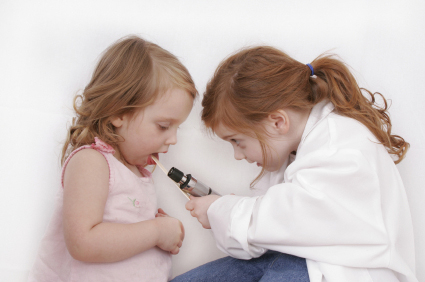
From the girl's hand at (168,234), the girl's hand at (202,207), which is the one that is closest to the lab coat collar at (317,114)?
the girl's hand at (202,207)

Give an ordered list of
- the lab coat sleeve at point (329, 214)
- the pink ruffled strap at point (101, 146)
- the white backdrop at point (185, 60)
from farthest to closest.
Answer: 1. the white backdrop at point (185, 60)
2. the pink ruffled strap at point (101, 146)
3. the lab coat sleeve at point (329, 214)

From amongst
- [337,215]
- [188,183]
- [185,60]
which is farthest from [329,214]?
[185,60]

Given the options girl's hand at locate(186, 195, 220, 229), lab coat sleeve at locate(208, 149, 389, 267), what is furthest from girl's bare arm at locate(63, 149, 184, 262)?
lab coat sleeve at locate(208, 149, 389, 267)

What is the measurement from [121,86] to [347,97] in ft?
1.82

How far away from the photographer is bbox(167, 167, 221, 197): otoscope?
36.7 inches

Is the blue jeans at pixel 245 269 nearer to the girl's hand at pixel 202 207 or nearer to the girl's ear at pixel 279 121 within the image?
the girl's hand at pixel 202 207

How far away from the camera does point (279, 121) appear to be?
0.88m

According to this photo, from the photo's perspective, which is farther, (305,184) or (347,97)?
(347,97)

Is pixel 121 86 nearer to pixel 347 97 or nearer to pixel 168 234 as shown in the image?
pixel 168 234

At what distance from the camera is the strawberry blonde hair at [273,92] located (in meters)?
0.86

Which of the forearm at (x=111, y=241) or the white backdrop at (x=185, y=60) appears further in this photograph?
the white backdrop at (x=185, y=60)

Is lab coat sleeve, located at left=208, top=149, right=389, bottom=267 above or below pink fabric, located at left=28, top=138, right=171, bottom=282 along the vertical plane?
above

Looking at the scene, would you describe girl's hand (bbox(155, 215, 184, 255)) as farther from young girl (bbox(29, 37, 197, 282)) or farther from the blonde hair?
the blonde hair

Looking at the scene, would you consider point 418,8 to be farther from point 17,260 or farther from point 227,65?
point 17,260
